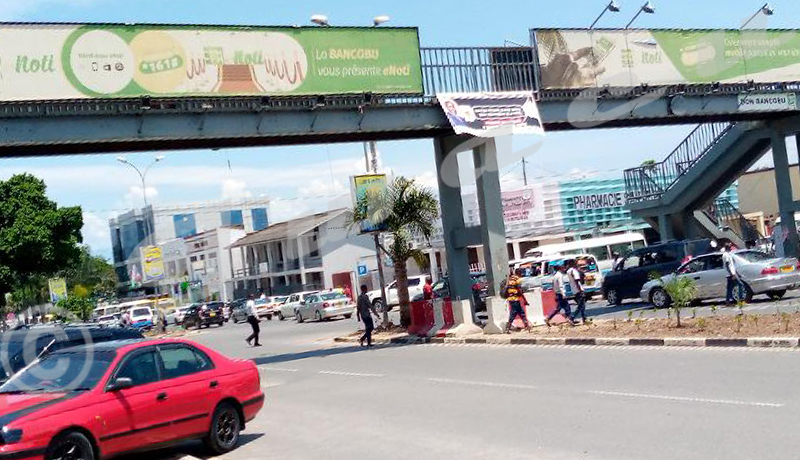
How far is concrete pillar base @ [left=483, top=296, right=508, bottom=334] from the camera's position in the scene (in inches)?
947

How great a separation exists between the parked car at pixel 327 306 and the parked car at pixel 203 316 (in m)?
11.4

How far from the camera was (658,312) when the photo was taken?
26.5 m

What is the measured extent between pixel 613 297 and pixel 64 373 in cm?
2493

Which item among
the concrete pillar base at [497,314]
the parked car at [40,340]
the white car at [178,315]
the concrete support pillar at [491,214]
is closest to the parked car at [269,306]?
the white car at [178,315]

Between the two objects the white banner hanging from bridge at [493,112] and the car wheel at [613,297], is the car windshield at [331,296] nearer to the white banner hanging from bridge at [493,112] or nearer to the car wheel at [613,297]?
the car wheel at [613,297]

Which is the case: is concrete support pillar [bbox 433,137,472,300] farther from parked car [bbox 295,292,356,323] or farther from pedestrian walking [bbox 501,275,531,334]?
parked car [bbox 295,292,356,323]

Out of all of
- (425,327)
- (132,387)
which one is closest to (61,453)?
(132,387)

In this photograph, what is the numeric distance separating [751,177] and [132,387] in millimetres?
64324

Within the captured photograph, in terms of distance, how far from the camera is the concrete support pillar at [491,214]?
79.8 feet

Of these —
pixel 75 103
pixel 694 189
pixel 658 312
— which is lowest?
pixel 658 312

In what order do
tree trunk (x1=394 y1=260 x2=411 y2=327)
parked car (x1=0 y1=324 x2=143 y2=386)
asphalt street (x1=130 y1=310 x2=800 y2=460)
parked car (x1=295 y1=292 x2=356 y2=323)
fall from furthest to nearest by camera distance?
parked car (x1=295 y1=292 x2=356 y2=323), tree trunk (x1=394 y1=260 x2=411 y2=327), parked car (x1=0 y1=324 x2=143 y2=386), asphalt street (x1=130 y1=310 x2=800 y2=460)

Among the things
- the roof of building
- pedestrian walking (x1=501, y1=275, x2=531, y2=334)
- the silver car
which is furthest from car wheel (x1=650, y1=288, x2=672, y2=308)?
the roof of building

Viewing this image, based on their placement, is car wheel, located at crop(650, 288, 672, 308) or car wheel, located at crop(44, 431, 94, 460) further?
car wheel, located at crop(650, 288, 672, 308)

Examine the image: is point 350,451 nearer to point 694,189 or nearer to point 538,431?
point 538,431
